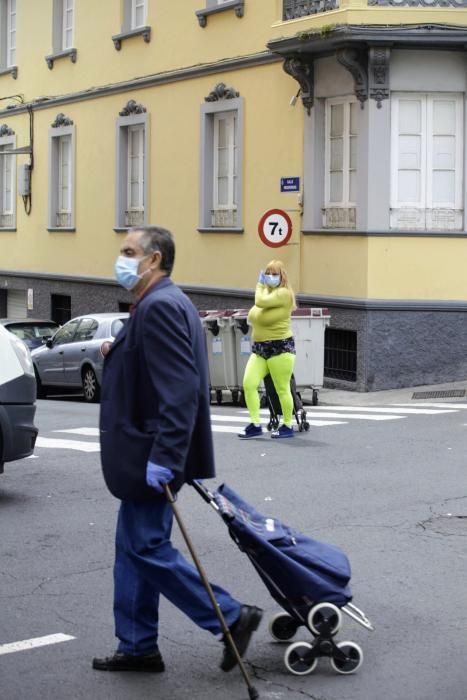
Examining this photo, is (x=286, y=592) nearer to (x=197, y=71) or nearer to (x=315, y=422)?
(x=315, y=422)

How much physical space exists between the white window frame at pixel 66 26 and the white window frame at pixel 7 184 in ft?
11.7

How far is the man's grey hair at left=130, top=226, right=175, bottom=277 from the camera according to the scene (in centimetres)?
582

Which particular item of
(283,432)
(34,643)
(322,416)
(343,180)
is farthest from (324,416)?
(34,643)

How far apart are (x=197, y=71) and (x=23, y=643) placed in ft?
64.2

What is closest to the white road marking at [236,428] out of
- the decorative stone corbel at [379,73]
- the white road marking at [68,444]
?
the white road marking at [68,444]

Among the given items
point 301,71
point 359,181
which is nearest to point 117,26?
point 301,71

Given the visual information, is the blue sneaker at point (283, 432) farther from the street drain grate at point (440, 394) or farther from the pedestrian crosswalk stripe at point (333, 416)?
the street drain grate at point (440, 394)

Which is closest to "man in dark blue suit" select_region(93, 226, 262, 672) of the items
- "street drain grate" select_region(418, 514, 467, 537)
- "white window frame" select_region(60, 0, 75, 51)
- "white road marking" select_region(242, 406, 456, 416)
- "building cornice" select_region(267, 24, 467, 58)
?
"street drain grate" select_region(418, 514, 467, 537)

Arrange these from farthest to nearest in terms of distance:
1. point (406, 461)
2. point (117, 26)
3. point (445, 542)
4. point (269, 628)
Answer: point (117, 26) < point (406, 461) < point (445, 542) < point (269, 628)

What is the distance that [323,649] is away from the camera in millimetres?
5801

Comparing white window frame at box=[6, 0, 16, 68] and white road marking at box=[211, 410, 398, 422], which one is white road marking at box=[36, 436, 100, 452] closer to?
white road marking at box=[211, 410, 398, 422]

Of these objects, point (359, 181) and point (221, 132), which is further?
point (221, 132)

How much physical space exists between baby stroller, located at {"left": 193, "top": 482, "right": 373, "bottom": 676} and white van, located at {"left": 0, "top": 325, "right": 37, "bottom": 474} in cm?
443

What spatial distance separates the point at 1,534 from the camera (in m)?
8.94
